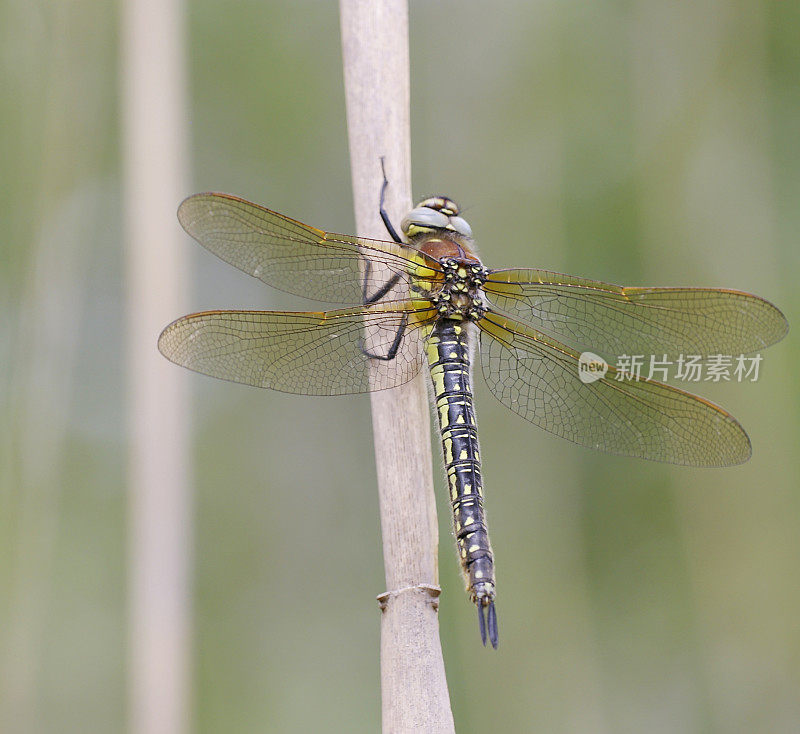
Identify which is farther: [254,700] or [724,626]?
[254,700]

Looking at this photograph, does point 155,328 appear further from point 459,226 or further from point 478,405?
point 478,405

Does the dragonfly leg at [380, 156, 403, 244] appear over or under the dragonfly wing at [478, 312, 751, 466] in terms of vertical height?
over

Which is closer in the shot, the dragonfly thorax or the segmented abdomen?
the segmented abdomen

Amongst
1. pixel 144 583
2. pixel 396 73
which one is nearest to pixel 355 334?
pixel 396 73

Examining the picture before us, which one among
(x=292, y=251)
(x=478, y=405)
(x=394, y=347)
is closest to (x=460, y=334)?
(x=394, y=347)

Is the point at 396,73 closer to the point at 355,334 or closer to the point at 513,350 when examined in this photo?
the point at 355,334

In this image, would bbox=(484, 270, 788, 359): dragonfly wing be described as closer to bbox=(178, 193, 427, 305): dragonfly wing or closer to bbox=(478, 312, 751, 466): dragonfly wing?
bbox=(478, 312, 751, 466): dragonfly wing

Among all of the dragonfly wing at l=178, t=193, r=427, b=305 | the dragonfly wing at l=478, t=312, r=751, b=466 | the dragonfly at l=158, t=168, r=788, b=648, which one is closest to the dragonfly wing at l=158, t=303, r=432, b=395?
the dragonfly at l=158, t=168, r=788, b=648
